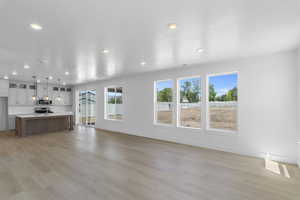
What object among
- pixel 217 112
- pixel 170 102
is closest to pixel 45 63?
pixel 170 102

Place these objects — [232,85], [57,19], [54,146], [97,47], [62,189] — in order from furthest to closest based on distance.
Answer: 1. [54,146]
2. [232,85]
3. [97,47]
4. [62,189]
5. [57,19]

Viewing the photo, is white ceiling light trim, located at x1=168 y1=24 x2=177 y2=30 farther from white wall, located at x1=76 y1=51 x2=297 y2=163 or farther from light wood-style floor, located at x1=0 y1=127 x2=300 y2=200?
white wall, located at x1=76 y1=51 x2=297 y2=163

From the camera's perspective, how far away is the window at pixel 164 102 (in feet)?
19.7

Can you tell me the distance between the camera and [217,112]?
4898 mm

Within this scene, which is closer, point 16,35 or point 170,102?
point 16,35

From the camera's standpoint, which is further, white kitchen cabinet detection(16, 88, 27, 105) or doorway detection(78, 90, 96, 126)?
doorway detection(78, 90, 96, 126)

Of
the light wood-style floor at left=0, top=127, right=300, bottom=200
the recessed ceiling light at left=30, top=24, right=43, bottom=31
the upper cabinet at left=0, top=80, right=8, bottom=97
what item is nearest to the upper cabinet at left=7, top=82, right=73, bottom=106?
the upper cabinet at left=0, top=80, right=8, bottom=97

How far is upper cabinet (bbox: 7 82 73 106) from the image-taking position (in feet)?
27.0

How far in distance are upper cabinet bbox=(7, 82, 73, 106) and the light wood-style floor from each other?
16.5ft

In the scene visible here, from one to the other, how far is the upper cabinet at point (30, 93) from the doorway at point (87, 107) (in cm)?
105

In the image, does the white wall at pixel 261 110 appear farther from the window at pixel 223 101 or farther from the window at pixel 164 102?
the window at pixel 164 102

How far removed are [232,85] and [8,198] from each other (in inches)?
217

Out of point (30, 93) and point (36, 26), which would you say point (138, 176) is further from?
point (30, 93)

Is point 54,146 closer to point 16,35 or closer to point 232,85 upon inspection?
point 16,35
